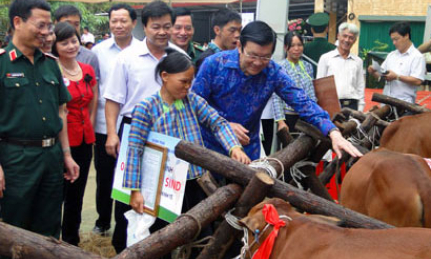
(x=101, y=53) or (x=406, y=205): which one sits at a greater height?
(x=101, y=53)

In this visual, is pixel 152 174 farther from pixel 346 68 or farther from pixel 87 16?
pixel 87 16

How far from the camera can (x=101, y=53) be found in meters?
5.05

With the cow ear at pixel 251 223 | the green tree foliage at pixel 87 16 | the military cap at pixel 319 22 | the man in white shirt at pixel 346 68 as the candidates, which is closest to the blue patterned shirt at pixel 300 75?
the man in white shirt at pixel 346 68

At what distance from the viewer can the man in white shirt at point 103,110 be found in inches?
188

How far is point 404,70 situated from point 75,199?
433 cm

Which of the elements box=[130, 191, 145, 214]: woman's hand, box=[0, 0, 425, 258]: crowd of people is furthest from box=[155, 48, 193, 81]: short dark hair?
box=[130, 191, 145, 214]: woman's hand

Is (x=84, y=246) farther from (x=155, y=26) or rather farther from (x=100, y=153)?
(x=155, y=26)

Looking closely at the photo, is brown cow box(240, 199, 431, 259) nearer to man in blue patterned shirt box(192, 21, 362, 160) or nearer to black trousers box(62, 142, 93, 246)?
man in blue patterned shirt box(192, 21, 362, 160)

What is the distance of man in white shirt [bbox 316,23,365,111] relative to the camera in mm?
6648

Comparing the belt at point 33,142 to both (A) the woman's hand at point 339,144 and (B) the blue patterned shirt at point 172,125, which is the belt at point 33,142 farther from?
(A) the woman's hand at point 339,144

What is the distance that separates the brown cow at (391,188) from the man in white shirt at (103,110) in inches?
81.0

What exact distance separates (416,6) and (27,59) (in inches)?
630

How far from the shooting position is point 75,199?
186 inches

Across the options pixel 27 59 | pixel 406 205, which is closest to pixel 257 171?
pixel 406 205
